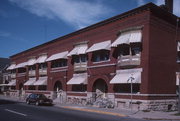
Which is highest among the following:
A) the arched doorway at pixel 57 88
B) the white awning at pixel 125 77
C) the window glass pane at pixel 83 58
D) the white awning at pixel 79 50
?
the white awning at pixel 79 50

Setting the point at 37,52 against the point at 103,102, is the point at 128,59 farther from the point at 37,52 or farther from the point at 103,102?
the point at 37,52

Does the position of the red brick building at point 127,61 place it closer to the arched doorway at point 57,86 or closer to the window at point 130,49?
the window at point 130,49

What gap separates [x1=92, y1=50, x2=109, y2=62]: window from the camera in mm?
29250

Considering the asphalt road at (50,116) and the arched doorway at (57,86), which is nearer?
the asphalt road at (50,116)

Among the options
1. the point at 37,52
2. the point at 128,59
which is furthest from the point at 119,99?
the point at 37,52

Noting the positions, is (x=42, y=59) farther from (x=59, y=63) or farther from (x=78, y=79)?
(x=78, y=79)

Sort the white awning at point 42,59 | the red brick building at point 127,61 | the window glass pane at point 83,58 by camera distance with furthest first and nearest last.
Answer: the white awning at point 42,59 < the window glass pane at point 83,58 < the red brick building at point 127,61

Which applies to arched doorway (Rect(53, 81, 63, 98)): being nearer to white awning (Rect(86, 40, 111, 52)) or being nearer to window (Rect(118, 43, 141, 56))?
white awning (Rect(86, 40, 111, 52))

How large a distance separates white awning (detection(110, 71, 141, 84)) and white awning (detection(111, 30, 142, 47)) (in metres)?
3.32

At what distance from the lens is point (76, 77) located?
33.4 metres

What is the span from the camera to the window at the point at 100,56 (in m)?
29.2

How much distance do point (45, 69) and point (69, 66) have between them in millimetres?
8615

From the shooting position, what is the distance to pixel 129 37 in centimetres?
2480

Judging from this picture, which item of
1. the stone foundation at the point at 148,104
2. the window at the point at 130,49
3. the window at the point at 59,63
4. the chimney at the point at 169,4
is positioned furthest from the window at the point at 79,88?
the chimney at the point at 169,4
